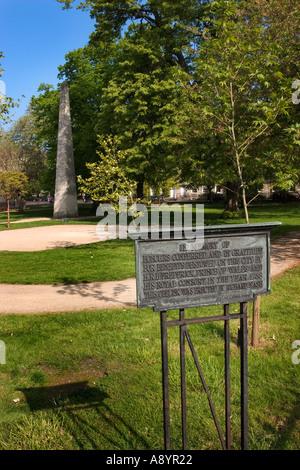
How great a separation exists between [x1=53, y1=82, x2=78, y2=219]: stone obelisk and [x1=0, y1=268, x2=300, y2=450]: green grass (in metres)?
24.8

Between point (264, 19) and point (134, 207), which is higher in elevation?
point (264, 19)

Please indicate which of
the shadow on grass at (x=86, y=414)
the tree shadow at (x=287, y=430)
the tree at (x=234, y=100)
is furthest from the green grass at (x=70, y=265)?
the tree shadow at (x=287, y=430)

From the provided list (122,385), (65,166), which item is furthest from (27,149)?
(122,385)

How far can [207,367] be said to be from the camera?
176 inches

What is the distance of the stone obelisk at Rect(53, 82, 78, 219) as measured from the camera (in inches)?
1174

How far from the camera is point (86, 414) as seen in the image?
372cm

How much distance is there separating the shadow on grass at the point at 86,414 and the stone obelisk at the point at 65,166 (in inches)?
1061

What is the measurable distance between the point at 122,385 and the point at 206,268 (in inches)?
78.1

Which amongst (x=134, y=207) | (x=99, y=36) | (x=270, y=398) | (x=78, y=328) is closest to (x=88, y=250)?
(x=134, y=207)

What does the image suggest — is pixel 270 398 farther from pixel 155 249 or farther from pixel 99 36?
pixel 99 36

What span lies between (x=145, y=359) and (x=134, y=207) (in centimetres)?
661

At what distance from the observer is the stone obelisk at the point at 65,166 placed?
2981cm

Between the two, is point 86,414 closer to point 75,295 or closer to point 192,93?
point 75,295
